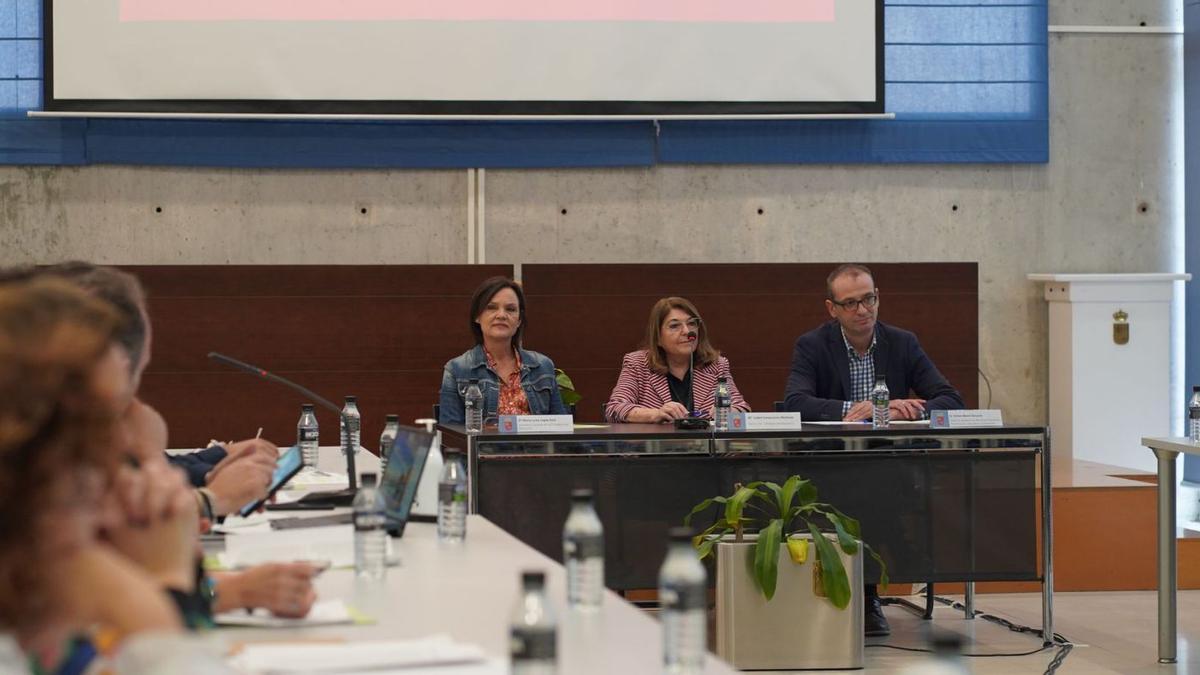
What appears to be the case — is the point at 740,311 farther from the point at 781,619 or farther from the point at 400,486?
the point at 400,486

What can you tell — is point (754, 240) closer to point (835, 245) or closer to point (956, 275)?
point (835, 245)

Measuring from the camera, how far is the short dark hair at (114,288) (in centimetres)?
221

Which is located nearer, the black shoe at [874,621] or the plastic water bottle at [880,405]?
the plastic water bottle at [880,405]

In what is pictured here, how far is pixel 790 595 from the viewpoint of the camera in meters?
4.33

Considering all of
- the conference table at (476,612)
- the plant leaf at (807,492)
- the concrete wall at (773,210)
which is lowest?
the plant leaf at (807,492)

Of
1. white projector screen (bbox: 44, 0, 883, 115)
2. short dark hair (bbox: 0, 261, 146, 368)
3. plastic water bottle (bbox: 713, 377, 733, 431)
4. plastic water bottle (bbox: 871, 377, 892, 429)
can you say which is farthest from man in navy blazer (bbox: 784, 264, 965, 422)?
short dark hair (bbox: 0, 261, 146, 368)

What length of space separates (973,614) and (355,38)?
12.4 ft

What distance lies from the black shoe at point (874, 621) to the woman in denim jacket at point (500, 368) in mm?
1303

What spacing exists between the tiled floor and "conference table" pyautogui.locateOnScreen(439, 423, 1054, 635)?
208 millimetres

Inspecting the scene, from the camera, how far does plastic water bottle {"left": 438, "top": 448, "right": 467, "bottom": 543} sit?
9.37 feet

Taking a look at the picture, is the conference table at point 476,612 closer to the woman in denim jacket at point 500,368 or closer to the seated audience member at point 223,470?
the seated audience member at point 223,470

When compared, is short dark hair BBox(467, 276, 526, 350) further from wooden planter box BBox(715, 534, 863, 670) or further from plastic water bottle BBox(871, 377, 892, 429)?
wooden planter box BBox(715, 534, 863, 670)

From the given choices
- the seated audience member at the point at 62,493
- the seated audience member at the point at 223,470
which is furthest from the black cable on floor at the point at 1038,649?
the seated audience member at the point at 62,493

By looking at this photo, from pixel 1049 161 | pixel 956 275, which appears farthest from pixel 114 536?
pixel 1049 161
